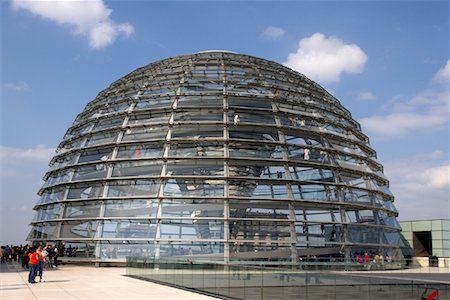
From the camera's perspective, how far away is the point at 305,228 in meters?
29.7

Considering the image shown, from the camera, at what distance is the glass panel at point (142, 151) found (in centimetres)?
3175

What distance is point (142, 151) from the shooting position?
3203 cm

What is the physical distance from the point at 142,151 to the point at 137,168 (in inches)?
43.8

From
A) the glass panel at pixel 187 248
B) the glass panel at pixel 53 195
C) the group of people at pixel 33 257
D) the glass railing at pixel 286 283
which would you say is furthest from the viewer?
the glass panel at pixel 53 195

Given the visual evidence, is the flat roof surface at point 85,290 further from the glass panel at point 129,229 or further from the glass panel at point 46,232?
the glass panel at point 46,232

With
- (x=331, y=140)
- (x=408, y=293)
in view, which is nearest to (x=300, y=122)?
(x=331, y=140)

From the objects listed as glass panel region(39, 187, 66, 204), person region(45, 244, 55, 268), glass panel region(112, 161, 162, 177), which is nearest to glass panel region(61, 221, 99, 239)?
person region(45, 244, 55, 268)

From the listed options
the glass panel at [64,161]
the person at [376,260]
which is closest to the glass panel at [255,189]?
the person at [376,260]

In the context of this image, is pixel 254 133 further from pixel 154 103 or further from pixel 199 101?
pixel 154 103

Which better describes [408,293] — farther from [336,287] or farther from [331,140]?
[331,140]

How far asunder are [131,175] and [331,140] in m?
13.1

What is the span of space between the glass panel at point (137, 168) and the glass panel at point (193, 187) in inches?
51.4

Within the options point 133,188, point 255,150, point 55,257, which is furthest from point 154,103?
point 55,257

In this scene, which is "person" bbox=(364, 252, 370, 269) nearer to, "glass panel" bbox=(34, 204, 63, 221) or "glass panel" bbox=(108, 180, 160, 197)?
"glass panel" bbox=(108, 180, 160, 197)
